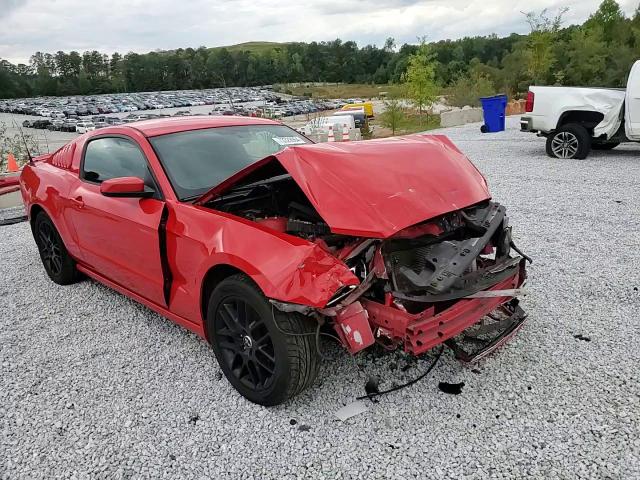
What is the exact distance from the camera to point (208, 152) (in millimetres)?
3621

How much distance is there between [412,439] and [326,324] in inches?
28.9

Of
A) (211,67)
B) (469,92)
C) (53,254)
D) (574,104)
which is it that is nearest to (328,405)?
(53,254)

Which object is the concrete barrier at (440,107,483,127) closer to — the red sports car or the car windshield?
the car windshield

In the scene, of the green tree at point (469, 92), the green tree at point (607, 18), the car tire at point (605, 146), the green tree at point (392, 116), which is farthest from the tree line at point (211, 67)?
the car tire at point (605, 146)

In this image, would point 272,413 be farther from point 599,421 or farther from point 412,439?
point 599,421

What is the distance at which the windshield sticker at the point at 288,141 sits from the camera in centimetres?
406

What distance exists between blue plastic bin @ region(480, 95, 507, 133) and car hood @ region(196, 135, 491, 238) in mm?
13110

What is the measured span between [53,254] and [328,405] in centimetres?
347

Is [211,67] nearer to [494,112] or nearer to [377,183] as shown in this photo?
[494,112]

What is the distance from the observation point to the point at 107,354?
11.4 feet

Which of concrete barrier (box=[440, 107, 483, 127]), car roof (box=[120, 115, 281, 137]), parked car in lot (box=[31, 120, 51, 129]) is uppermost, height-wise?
car roof (box=[120, 115, 281, 137])

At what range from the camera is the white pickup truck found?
9008 millimetres

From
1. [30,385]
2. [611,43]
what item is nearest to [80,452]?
[30,385]

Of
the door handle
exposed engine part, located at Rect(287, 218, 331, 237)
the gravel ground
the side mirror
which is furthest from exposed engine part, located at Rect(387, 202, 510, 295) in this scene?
the door handle
